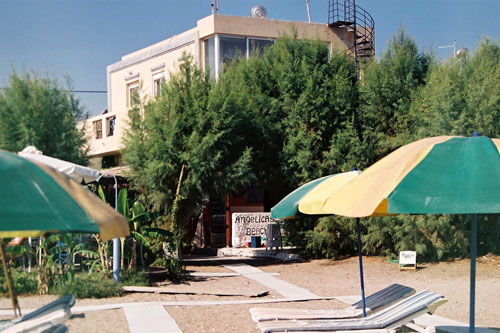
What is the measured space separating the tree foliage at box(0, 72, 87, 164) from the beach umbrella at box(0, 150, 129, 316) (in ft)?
47.2

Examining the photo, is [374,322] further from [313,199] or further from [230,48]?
[230,48]

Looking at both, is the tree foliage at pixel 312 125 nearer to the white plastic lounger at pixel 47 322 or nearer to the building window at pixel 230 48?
the building window at pixel 230 48

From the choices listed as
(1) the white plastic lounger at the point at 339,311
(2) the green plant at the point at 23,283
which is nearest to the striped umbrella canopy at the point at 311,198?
(1) the white plastic lounger at the point at 339,311

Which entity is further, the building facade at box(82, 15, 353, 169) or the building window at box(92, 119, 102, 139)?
the building window at box(92, 119, 102, 139)

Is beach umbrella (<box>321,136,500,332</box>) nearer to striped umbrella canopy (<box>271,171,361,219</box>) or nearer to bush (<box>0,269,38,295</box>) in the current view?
striped umbrella canopy (<box>271,171,361,219</box>)

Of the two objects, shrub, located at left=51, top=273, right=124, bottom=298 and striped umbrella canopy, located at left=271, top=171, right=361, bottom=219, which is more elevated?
striped umbrella canopy, located at left=271, top=171, right=361, bottom=219

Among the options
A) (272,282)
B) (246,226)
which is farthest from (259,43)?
(272,282)

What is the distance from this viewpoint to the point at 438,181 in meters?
5.21

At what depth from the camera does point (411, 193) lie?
518 centimetres

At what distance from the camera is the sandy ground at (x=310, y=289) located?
10.1 m

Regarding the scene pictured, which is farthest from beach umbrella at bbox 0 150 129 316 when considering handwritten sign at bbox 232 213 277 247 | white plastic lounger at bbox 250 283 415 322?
handwritten sign at bbox 232 213 277 247

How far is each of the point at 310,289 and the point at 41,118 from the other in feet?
33.2

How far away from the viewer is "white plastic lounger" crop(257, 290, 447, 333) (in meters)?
7.83

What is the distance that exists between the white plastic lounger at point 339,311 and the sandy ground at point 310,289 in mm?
1017
